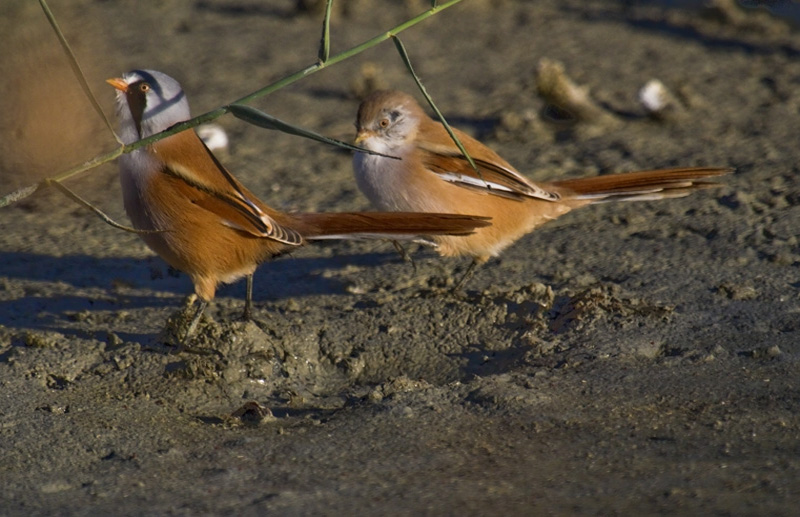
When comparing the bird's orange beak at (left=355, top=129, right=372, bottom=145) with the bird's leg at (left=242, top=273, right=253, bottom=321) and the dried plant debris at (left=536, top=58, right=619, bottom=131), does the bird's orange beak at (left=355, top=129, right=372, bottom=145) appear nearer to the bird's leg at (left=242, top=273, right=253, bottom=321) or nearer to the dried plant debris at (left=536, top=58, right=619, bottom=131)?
the bird's leg at (left=242, top=273, right=253, bottom=321)

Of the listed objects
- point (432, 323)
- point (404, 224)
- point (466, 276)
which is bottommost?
point (432, 323)

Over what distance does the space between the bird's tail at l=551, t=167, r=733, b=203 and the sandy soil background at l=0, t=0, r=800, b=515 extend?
0.28m

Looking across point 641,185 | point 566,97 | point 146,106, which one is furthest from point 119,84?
point 566,97

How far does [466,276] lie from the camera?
16.7 feet

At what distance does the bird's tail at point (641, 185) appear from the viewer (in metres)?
4.98

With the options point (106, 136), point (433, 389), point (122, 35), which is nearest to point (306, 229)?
point (433, 389)

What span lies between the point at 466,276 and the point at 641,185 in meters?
0.94

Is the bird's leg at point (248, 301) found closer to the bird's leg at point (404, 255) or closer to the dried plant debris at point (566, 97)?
the bird's leg at point (404, 255)

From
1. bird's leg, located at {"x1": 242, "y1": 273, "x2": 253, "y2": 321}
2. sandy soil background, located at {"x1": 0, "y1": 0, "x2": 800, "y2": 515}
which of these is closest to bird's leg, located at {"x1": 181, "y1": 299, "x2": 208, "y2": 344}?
sandy soil background, located at {"x1": 0, "y1": 0, "x2": 800, "y2": 515}

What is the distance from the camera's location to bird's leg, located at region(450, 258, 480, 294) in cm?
496

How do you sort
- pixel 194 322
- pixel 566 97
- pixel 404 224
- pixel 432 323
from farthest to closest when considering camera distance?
pixel 566 97 → pixel 432 323 → pixel 194 322 → pixel 404 224

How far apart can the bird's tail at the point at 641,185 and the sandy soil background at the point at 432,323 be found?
277 millimetres

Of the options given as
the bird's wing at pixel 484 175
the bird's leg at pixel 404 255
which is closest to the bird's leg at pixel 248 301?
the bird's leg at pixel 404 255

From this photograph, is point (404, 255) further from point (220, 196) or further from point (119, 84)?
point (119, 84)
